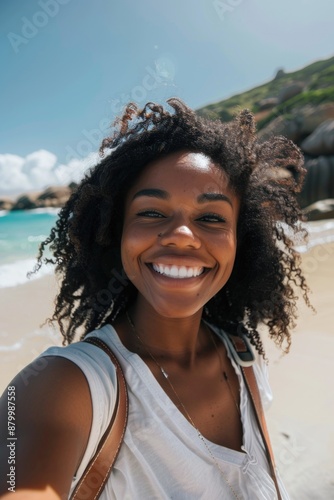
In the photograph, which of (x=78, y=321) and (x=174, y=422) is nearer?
(x=174, y=422)

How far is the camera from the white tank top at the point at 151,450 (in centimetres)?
135

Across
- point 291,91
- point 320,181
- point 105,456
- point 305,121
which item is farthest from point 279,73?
point 105,456


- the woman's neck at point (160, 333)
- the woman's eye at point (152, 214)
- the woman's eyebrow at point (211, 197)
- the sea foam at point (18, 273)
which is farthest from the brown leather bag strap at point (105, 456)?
the sea foam at point (18, 273)

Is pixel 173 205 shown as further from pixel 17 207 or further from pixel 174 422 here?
pixel 17 207

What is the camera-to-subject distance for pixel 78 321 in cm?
224

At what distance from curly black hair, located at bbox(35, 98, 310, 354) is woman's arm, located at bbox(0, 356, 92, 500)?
Answer: 0.84 m

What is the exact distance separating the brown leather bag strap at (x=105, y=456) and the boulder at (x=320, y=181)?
1962 centimetres

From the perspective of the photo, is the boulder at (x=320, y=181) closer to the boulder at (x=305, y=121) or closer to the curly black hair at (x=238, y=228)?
the boulder at (x=305, y=121)

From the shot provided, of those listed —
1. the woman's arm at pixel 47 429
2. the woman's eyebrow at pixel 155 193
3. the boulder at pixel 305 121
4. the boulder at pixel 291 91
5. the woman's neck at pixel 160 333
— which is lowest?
the woman's arm at pixel 47 429

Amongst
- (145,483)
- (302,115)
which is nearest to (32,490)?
(145,483)

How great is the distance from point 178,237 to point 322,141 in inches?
849

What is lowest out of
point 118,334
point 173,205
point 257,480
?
point 257,480

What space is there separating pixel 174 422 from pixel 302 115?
25330mm

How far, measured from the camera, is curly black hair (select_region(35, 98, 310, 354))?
6.34ft
